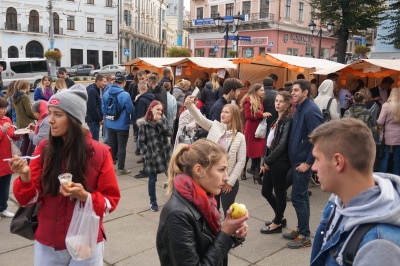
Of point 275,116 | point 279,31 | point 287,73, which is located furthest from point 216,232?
point 279,31

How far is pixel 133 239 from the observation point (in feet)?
15.0

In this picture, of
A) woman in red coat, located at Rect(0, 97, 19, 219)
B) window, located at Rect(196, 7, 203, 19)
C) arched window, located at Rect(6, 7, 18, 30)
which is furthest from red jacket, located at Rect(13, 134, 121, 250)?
arched window, located at Rect(6, 7, 18, 30)

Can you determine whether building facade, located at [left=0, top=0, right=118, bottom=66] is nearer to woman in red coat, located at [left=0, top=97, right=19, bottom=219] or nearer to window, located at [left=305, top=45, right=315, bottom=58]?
window, located at [left=305, top=45, right=315, bottom=58]

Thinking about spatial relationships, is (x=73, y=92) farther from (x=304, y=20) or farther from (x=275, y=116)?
(x=304, y=20)

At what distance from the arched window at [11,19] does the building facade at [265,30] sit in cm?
1943

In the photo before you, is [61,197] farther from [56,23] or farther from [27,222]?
[56,23]

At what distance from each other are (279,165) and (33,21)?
152ft

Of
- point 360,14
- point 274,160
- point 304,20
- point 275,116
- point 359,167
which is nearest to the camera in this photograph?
point 359,167

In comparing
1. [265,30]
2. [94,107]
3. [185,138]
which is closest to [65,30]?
[265,30]

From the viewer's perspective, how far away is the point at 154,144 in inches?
218

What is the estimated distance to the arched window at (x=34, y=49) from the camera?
4353 centimetres

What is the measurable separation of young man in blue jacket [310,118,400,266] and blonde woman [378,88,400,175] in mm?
5130

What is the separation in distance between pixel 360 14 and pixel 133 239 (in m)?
22.3

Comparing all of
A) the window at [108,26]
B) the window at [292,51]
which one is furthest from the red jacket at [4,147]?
the window at [108,26]
